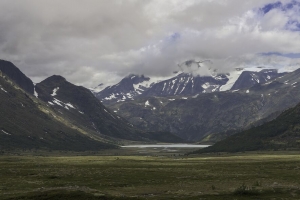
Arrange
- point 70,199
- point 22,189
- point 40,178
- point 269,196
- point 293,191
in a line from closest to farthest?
point 70,199 → point 269,196 → point 293,191 → point 22,189 → point 40,178

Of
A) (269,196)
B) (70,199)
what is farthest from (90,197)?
(269,196)

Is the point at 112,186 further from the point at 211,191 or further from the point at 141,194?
the point at 211,191

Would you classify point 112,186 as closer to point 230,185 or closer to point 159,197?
point 159,197

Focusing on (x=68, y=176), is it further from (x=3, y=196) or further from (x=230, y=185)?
(x=230, y=185)

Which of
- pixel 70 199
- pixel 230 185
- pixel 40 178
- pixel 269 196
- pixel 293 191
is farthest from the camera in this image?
pixel 40 178

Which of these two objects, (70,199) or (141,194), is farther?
(141,194)

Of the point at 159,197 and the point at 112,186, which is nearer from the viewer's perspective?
the point at 159,197

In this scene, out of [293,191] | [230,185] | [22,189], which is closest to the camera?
[293,191]

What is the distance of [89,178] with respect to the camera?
344 ft

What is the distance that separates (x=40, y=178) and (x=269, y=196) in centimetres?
6589

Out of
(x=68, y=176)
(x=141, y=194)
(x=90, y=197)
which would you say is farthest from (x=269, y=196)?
(x=68, y=176)

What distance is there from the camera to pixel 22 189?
269 feet

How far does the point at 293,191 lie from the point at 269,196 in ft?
27.1

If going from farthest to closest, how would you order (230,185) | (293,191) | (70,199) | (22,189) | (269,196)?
1. (230,185)
2. (22,189)
3. (293,191)
4. (269,196)
5. (70,199)
